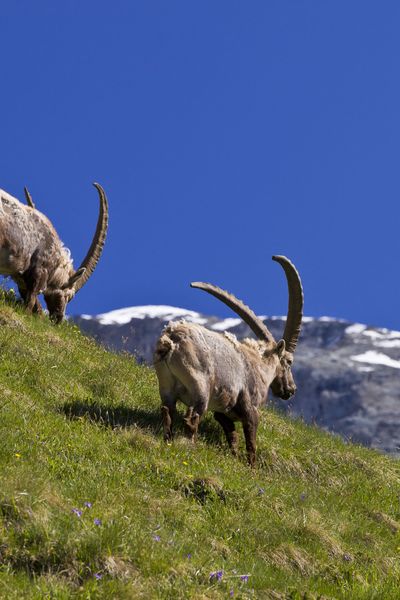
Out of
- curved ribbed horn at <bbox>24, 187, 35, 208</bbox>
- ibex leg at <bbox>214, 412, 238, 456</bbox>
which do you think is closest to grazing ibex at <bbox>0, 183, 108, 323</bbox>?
curved ribbed horn at <bbox>24, 187, 35, 208</bbox>

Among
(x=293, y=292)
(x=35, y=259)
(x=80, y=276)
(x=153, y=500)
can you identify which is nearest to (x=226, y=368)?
(x=293, y=292)

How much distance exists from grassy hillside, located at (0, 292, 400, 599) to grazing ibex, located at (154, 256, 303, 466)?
475 millimetres

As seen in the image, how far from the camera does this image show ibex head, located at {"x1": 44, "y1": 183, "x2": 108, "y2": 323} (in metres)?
20.6

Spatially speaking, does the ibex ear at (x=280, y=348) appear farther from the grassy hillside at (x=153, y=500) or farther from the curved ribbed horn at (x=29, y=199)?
Answer: the curved ribbed horn at (x=29, y=199)

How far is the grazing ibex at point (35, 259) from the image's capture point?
60.5ft

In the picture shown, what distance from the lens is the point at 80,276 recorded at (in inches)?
833

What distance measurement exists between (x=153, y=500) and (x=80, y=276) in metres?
11.8

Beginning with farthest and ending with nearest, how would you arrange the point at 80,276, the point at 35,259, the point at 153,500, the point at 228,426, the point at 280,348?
the point at 80,276
the point at 35,259
the point at 280,348
the point at 228,426
the point at 153,500

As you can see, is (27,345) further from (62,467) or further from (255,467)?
(62,467)

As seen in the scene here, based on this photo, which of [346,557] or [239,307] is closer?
[346,557]

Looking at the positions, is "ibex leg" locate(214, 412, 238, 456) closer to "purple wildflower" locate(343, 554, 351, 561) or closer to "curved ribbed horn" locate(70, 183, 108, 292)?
"purple wildflower" locate(343, 554, 351, 561)

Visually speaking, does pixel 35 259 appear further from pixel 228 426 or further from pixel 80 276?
pixel 228 426

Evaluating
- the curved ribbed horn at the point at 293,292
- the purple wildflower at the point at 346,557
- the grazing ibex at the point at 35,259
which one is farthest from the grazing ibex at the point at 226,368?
the grazing ibex at the point at 35,259

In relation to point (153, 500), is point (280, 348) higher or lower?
higher
